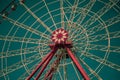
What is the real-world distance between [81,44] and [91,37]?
1153mm

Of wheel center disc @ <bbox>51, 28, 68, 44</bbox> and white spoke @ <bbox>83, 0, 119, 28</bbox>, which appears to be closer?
wheel center disc @ <bbox>51, 28, 68, 44</bbox>

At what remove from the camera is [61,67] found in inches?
1208

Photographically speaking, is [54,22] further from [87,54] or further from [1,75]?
[1,75]

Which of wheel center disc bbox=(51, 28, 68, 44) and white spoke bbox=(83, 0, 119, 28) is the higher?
white spoke bbox=(83, 0, 119, 28)

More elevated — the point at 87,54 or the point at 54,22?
the point at 54,22

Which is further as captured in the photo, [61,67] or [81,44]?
[61,67]

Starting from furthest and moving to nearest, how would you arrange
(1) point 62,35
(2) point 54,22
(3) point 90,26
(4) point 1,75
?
(2) point 54,22 → (3) point 90,26 → (4) point 1,75 → (1) point 62,35

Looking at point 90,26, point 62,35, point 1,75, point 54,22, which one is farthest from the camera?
Result: point 54,22

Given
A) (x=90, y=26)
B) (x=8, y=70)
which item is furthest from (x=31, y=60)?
(x=90, y=26)

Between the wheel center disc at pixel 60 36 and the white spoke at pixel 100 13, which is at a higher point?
the white spoke at pixel 100 13

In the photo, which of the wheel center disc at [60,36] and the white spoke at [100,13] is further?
the white spoke at [100,13]

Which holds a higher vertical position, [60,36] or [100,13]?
[100,13]

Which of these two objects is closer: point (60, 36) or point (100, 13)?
point (60, 36)

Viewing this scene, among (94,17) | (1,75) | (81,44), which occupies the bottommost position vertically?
(1,75)
